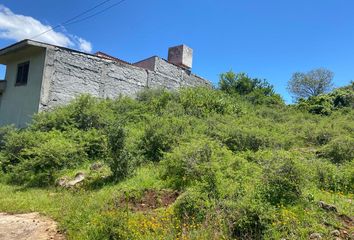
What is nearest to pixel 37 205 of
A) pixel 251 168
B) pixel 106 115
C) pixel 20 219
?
pixel 20 219

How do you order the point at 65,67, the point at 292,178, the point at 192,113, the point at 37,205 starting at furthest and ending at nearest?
the point at 65,67 < the point at 192,113 < the point at 37,205 < the point at 292,178

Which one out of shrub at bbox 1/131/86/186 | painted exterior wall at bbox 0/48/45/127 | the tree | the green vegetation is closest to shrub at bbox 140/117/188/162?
the green vegetation

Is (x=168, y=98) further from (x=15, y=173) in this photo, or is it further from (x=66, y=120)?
(x=15, y=173)

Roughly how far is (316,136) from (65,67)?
10.7 metres

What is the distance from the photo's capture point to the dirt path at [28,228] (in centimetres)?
525

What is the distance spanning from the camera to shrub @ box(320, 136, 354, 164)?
353 inches

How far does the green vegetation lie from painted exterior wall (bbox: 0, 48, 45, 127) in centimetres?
209

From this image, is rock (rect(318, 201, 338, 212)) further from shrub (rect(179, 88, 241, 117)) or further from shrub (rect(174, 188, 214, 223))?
shrub (rect(179, 88, 241, 117))

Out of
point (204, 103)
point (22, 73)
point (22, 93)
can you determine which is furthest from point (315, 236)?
point (22, 73)

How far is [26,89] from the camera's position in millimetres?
14734

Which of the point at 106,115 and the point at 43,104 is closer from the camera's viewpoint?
the point at 106,115

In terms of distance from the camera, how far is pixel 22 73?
1543 cm

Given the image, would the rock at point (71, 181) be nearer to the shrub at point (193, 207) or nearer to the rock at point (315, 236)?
the shrub at point (193, 207)

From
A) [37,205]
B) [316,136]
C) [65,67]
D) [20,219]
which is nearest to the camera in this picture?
[20,219]
